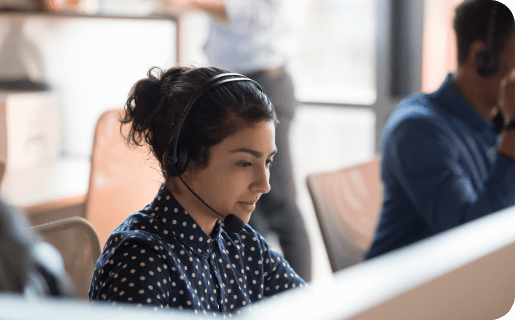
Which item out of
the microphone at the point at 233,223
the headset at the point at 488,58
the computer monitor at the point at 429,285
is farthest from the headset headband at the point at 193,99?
the headset at the point at 488,58

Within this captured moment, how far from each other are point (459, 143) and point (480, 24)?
292mm

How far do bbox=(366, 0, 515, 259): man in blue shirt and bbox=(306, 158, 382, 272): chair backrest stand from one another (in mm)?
55

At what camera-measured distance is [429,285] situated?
0.16m

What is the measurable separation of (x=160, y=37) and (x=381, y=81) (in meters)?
1.20

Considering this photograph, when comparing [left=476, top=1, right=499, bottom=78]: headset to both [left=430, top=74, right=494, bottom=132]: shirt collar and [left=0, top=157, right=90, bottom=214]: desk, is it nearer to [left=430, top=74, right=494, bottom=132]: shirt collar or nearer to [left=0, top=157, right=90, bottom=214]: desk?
[left=430, top=74, right=494, bottom=132]: shirt collar

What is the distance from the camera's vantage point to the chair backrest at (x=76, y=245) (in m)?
0.89

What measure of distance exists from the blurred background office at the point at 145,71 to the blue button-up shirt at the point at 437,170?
0.65ft

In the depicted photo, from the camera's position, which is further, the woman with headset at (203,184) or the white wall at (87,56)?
the white wall at (87,56)

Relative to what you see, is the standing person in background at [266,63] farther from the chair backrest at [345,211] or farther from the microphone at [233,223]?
the microphone at [233,223]

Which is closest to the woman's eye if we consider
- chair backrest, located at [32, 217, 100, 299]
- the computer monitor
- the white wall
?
chair backrest, located at [32, 217, 100, 299]

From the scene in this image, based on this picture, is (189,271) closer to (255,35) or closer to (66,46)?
(255,35)

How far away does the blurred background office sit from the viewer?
5.54 ft

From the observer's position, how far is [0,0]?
76.7 inches

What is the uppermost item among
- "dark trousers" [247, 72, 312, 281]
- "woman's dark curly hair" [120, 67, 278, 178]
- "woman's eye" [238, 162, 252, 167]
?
"woman's dark curly hair" [120, 67, 278, 178]
